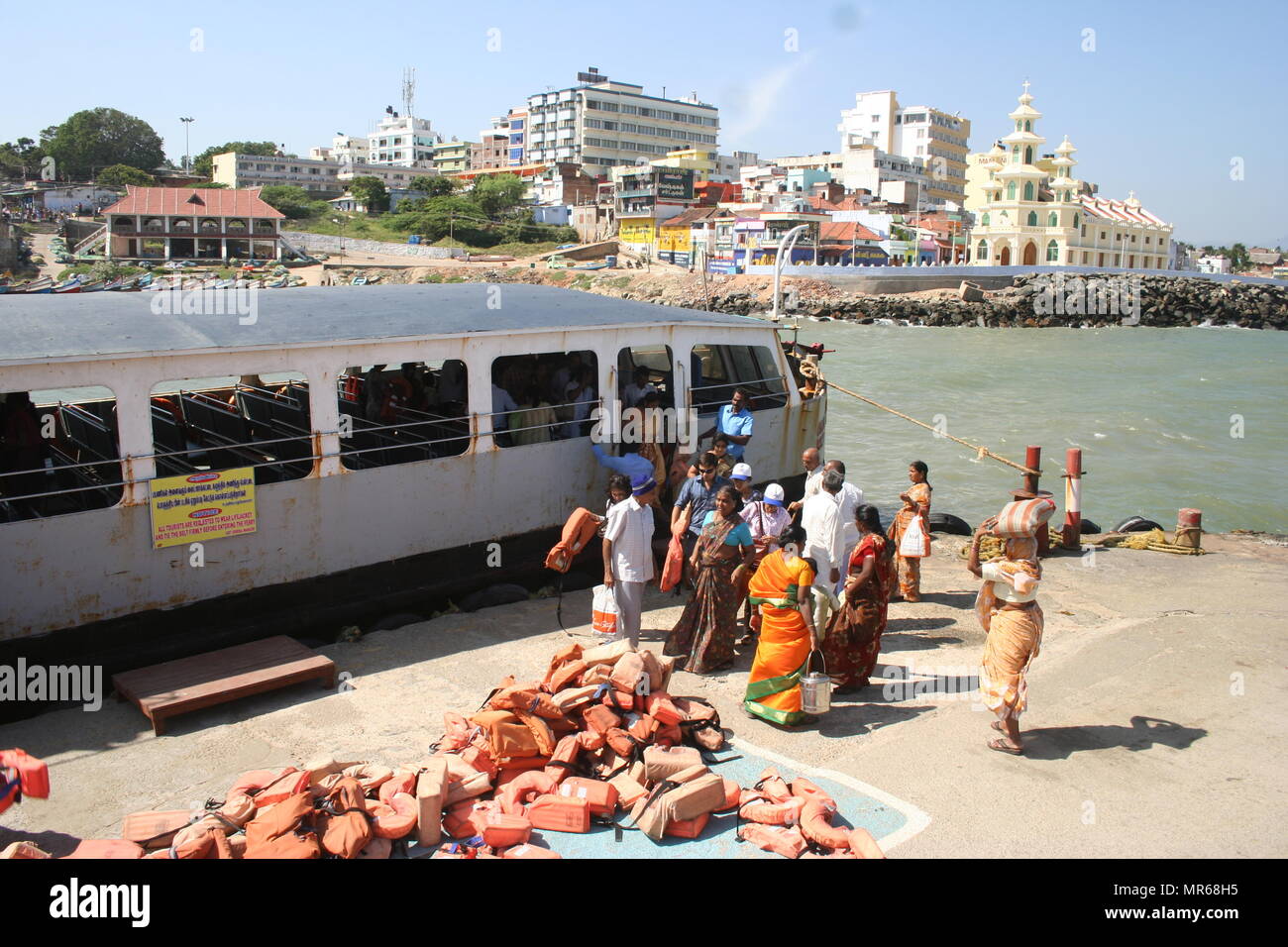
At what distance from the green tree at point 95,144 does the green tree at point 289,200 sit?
35.5m

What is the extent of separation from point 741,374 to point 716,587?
15.4 feet

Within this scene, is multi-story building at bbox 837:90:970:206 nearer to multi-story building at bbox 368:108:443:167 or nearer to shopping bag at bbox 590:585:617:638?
multi-story building at bbox 368:108:443:167

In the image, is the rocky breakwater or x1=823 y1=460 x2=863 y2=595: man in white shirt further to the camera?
the rocky breakwater

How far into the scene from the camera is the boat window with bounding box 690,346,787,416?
38.2 ft

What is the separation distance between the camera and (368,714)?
695 cm

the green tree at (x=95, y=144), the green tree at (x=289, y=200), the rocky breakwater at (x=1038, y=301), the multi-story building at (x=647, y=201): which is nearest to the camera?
the rocky breakwater at (x=1038, y=301)

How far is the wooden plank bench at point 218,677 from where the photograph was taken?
6691 millimetres

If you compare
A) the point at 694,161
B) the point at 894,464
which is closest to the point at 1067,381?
the point at 894,464

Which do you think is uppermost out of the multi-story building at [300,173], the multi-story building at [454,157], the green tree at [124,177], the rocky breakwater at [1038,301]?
the multi-story building at [454,157]

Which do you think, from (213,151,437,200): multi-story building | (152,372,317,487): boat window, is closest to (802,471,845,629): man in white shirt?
(152,372,317,487): boat window

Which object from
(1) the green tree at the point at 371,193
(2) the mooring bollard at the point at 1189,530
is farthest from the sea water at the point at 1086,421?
(1) the green tree at the point at 371,193

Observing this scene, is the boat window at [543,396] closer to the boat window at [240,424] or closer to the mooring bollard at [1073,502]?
the boat window at [240,424]

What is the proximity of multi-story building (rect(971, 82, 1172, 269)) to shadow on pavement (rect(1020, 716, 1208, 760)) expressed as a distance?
88.9m

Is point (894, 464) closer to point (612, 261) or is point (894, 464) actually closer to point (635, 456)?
point (635, 456)
